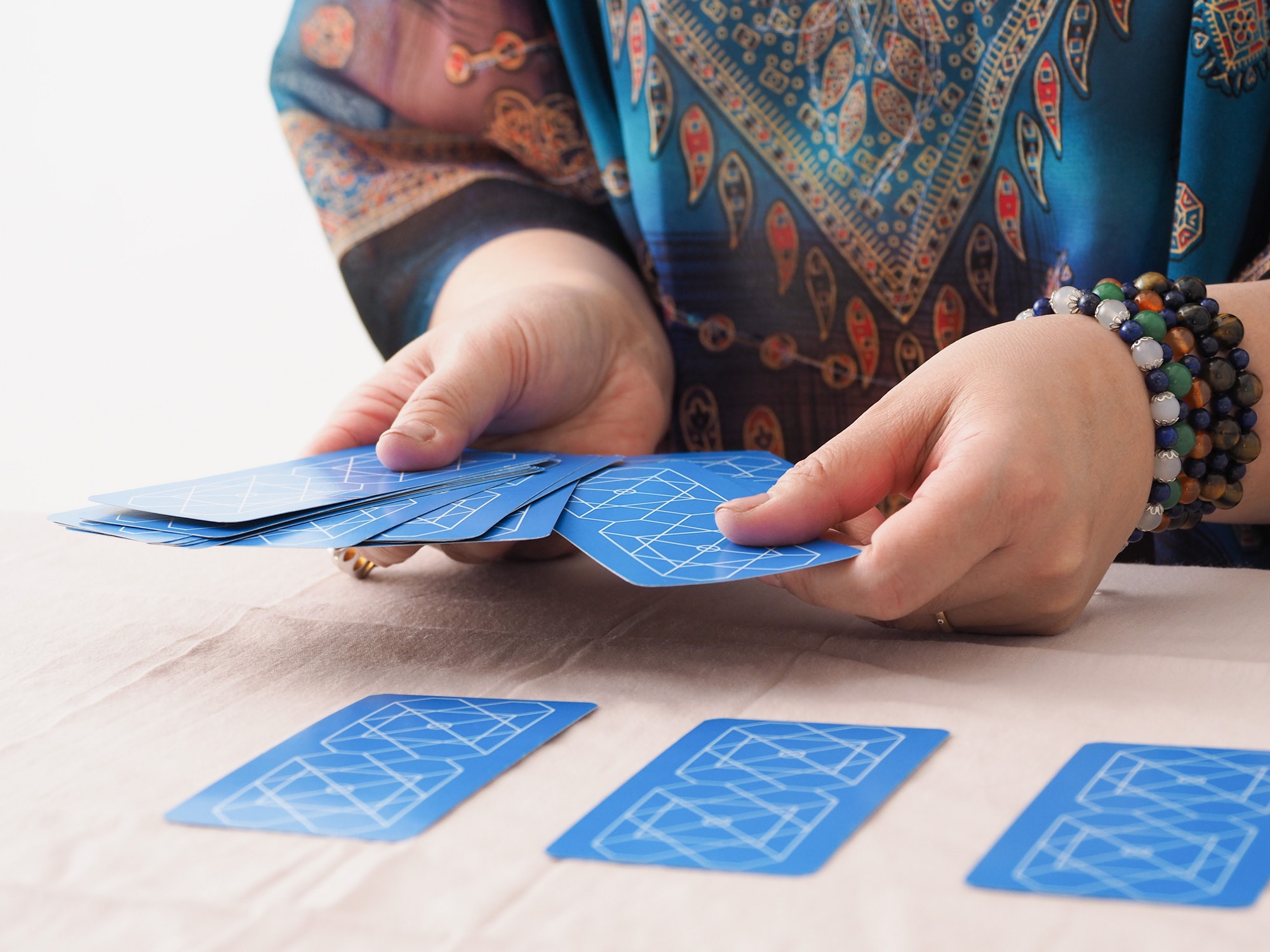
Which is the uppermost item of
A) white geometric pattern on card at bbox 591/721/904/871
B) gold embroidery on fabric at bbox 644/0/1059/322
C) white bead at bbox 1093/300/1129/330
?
gold embroidery on fabric at bbox 644/0/1059/322

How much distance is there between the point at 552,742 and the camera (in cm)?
45

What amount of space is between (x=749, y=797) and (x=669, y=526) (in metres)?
0.20

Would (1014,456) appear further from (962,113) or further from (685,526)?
(962,113)

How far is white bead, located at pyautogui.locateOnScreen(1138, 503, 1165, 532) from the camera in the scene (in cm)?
58

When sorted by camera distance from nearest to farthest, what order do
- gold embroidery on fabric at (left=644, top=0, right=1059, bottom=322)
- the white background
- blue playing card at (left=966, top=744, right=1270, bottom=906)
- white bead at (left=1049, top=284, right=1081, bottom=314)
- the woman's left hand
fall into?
blue playing card at (left=966, top=744, right=1270, bottom=906) → the woman's left hand → white bead at (left=1049, top=284, right=1081, bottom=314) → gold embroidery on fabric at (left=644, top=0, right=1059, bottom=322) → the white background

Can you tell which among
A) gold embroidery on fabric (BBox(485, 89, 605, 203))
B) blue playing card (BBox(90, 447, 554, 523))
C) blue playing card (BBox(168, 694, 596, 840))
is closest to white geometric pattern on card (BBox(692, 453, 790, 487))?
blue playing card (BBox(90, 447, 554, 523))

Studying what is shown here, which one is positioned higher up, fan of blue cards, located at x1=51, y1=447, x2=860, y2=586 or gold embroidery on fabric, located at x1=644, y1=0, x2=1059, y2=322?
gold embroidery on fabric, located at x1=644, y1=0, x2=1059, y2=322

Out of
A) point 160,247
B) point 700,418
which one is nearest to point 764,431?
point 700,418

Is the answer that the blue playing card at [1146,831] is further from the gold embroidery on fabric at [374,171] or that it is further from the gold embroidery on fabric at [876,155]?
the gold embroidery on fabric at [374,171]

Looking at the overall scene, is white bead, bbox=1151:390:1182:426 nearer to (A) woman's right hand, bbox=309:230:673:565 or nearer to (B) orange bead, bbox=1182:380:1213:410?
(B) orange bead, bbox=1182:380:1213:410

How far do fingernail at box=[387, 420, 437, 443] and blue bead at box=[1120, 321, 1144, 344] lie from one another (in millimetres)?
392

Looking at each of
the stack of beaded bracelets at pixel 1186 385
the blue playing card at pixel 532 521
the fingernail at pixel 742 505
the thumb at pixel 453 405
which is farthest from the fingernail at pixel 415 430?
the stack of beaded bracelets at pixel 1186 385

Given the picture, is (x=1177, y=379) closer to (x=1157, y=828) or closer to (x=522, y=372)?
(x=1157, y=828)

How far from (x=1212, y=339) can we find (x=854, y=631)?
248mm
